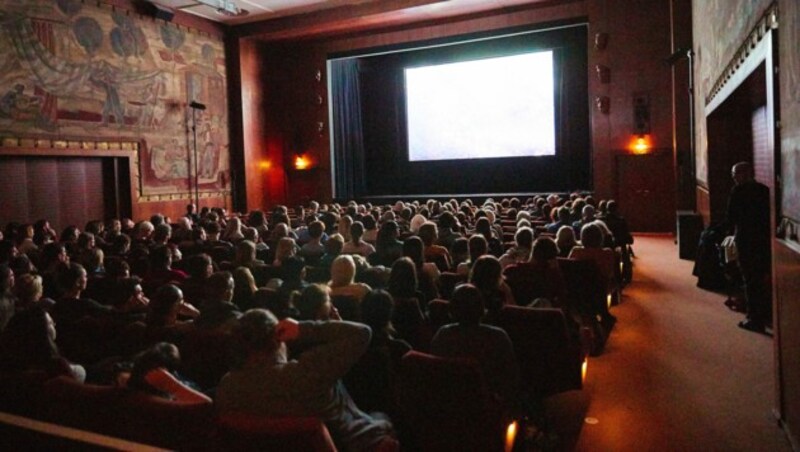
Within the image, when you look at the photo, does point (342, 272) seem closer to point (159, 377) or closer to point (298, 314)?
point (298, 314)

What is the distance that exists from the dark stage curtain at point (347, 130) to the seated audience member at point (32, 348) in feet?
51.5

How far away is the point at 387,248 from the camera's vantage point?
591 centimetres

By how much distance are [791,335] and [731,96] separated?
438cm

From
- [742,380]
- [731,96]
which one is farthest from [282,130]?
[742,380]

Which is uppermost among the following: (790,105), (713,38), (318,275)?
(713,38)

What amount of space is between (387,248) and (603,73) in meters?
11.0

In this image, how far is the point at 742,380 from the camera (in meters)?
4.43

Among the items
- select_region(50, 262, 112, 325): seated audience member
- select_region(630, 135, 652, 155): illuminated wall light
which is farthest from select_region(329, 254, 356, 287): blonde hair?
select_region(630, 135, 652, 155): illuminated wall light

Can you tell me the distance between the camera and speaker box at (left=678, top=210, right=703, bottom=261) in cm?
995

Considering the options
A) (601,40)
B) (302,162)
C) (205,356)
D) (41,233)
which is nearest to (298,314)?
(205,356)

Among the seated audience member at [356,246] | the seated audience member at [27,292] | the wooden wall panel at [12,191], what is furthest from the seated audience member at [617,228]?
the wooden wall panel at [12,191]

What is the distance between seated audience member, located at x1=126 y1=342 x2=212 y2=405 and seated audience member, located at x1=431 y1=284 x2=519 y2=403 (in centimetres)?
116

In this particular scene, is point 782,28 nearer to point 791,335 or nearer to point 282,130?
point 791,335

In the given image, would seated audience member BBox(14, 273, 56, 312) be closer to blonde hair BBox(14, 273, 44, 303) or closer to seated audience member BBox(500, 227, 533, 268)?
blonde hair BBox(14, 273, 44, 303)
